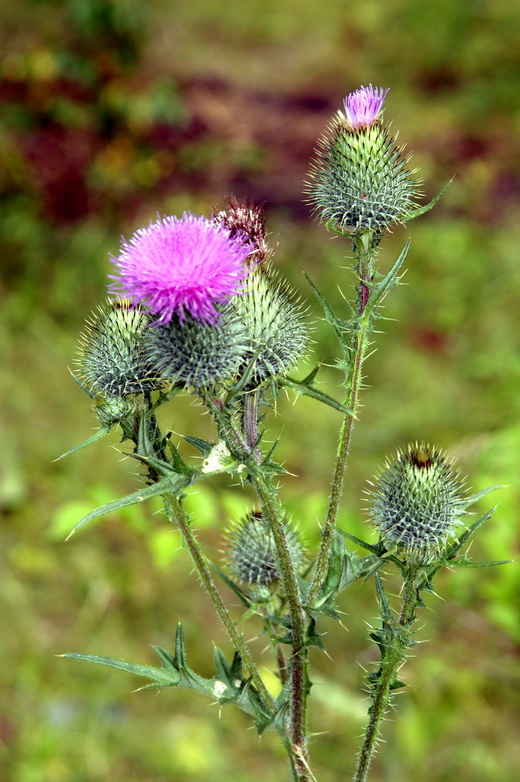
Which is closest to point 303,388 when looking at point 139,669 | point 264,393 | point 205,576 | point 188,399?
point 264,393

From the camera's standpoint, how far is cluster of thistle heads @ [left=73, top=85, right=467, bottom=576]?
203 centimetres

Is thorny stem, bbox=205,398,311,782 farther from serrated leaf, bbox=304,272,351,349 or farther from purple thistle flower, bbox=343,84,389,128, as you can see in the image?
purple thistle flower, bbox=343,84,389,128

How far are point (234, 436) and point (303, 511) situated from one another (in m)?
1.84

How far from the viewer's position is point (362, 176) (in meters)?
2.32

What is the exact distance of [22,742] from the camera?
14.3ft

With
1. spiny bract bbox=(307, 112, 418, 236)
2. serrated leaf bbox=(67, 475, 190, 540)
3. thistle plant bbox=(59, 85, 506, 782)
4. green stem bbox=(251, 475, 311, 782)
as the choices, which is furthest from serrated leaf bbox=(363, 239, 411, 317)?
serrated leaf bbox=(67, 475, 190, 540)

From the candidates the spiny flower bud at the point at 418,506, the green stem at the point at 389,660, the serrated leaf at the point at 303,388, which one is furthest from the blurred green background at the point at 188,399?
the green stem at the point at 389,660

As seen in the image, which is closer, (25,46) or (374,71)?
(25,46)

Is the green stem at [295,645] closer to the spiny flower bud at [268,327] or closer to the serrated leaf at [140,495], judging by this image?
the serrated leaf at [140,495]

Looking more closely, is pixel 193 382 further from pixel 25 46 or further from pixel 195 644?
pixel 25 46

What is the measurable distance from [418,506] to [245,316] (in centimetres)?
72

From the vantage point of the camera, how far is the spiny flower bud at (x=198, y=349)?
2.03 m

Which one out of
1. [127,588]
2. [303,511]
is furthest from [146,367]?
[127,588]

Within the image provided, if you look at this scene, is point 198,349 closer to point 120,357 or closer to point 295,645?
point 120,357
